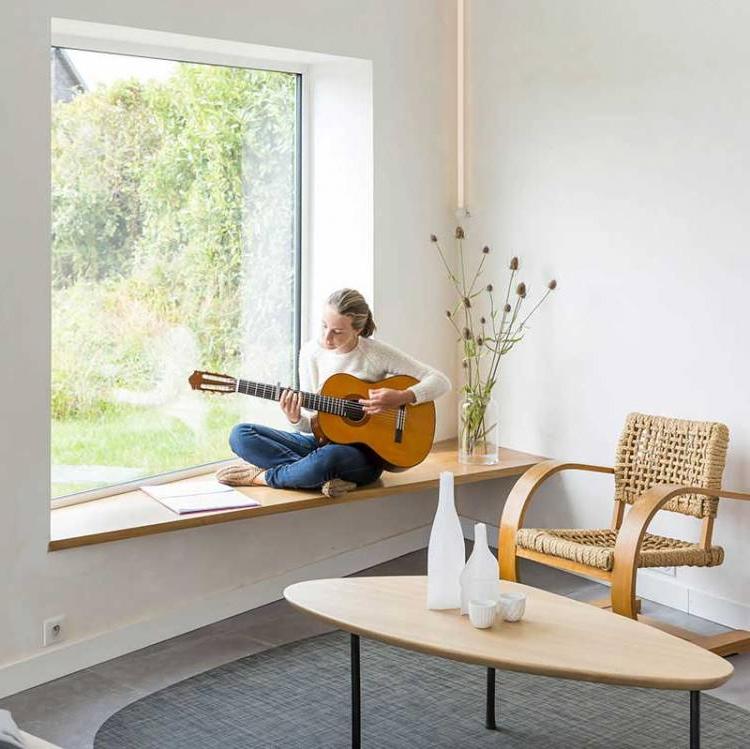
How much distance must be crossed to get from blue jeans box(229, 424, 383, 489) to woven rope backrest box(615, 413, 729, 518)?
2.90ft

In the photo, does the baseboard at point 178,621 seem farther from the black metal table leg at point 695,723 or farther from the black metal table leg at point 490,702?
the black metal table leg at point 695,723

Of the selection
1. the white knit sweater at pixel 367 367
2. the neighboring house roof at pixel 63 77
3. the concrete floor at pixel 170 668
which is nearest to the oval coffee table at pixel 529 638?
the concrete floor at pixel 170 668

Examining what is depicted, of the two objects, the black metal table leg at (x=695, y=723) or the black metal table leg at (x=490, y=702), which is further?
the black metal table leg at (x=490, y=702)

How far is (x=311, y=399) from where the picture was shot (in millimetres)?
3953

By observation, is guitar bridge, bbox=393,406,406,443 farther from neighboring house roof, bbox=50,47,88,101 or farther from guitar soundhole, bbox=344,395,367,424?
neighboring house roof, bbox=50,47,88,101

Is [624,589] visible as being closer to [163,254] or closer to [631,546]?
[631,546]

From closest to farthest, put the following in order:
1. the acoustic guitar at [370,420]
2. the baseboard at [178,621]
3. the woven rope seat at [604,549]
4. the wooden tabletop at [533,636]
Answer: the wooden tabletop at [533,636] → the baseboard at [178,621] → the woven rope seat at [604,549] → the acoustic guitar at [370,420]

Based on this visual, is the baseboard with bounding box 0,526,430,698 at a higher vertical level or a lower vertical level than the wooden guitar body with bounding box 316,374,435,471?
lower

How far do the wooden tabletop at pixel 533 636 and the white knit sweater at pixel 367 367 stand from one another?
1.16m

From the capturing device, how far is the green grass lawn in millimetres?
3896

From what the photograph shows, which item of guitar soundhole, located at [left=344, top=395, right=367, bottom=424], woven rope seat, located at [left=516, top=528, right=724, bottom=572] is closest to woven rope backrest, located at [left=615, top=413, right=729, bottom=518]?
woven rope seat, located at [left=516, top=528, right=724, bottom=572]

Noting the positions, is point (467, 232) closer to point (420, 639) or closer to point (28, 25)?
point (28, 25)

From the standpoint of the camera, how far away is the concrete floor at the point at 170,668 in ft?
10.5

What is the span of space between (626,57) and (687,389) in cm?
122
